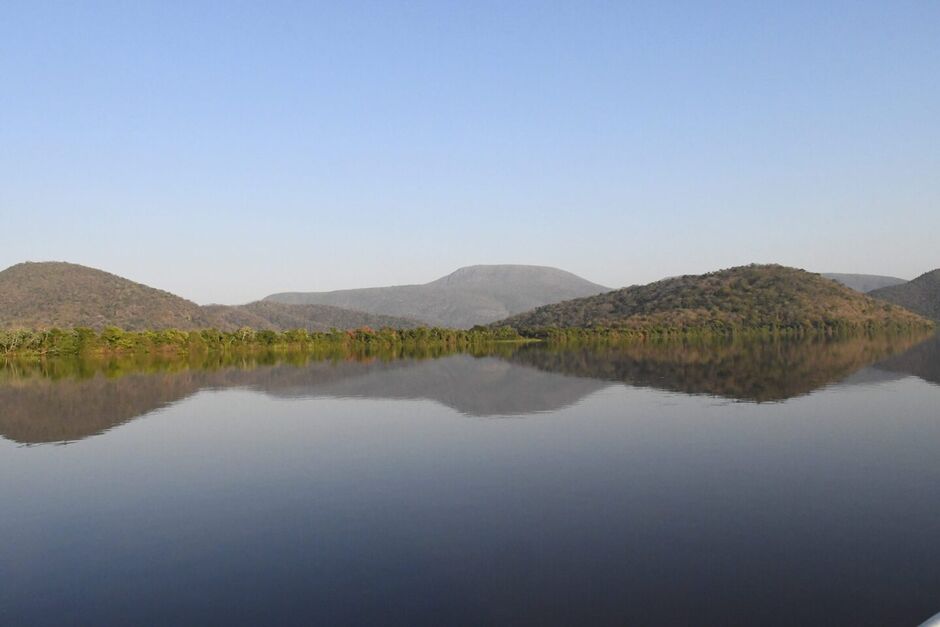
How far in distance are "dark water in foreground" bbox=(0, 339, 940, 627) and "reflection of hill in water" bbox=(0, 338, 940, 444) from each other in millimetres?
1370

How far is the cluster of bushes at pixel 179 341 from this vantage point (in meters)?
141

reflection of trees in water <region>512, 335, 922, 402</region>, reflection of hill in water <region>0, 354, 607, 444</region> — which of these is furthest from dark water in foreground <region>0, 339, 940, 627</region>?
reflection of trees in water <region>512, 335, 922, 402</region>

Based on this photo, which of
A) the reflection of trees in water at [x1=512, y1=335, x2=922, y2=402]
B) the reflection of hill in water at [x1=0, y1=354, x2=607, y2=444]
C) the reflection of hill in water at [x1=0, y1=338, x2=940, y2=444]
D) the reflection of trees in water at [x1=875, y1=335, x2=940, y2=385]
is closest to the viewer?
the reflection of hill in water at [x1=0, y1=354, x2=607, y2=444]

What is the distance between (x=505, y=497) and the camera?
83.0ft

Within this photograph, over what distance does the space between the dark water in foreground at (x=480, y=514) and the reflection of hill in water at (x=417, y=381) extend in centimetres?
137

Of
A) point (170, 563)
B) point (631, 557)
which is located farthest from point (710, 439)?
point (170, 563)

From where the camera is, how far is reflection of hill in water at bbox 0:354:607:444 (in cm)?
4888

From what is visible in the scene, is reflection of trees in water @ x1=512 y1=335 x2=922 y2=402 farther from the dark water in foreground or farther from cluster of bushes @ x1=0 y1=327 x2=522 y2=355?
cluster of bushes @ x1=0 y1=327 x2=522 y2=355

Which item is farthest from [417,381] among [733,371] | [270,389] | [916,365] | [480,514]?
[916,365]

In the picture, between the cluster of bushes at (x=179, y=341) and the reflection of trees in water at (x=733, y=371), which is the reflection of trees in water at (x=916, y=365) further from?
the cluster of bushes at (x=179, y=341)

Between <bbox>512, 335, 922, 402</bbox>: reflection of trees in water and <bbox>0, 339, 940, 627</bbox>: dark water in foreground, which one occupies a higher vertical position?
<bbox>512, 335, 922, 402</bbox>: reflection of trees in water

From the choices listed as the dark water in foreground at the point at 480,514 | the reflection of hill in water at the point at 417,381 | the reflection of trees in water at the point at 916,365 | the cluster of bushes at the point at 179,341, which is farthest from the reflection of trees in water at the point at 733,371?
the cluster of bushes at the point at 179,341

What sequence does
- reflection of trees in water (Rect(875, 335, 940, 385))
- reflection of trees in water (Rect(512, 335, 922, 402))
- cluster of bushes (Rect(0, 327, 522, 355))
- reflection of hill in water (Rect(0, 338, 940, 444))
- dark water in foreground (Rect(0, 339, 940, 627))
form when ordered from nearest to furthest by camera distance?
dark water in foreground (Rect(0, 339, 940, 627)) < reflection of hill in water (Rect(0, 338, 940, 444)) < reflection of trees in water (Rect(512, 335, 922, 402)) < reflection of trees in water (Rect(875, 335, 940, 385)) < cluster of bushes (Rect(0, 327, 522, 355))

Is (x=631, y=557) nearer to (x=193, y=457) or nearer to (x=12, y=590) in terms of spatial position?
(x=12, y=590)
